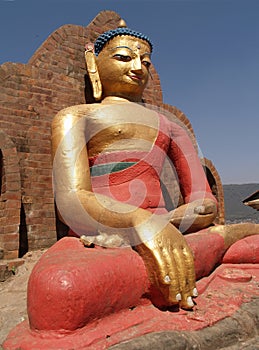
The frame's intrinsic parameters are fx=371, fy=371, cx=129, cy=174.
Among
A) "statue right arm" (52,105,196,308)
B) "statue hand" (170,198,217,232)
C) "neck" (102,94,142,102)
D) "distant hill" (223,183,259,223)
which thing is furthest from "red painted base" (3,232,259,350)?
"distant hill" (223,183,259,223)

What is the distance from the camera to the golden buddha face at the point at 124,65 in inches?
125

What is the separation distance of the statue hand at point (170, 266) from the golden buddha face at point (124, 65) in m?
1.66

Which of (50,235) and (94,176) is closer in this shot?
A: (94,176)

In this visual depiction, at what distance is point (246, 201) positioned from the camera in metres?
3.60

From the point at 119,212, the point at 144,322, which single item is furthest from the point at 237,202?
the point at 144,322

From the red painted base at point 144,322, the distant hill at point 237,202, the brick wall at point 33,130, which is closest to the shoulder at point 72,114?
the brick wall at point 33,130

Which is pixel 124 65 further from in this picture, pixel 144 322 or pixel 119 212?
pixel 144 322

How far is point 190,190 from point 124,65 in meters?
1.22

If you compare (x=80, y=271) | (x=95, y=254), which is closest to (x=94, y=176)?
(x=95, y=254)

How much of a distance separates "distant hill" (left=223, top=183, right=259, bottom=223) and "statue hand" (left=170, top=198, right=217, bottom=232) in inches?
386

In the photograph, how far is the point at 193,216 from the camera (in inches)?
104

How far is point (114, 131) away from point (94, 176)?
1.29ft

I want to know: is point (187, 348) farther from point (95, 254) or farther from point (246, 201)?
point (246, 201)

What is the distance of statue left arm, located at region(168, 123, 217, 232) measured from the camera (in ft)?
8.69
